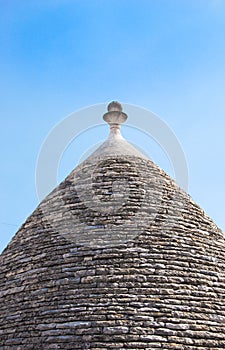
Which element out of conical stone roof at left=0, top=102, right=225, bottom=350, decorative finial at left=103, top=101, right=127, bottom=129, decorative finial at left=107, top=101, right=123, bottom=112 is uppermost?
decorative finial at left=107, top=101, right=123, bottom=112

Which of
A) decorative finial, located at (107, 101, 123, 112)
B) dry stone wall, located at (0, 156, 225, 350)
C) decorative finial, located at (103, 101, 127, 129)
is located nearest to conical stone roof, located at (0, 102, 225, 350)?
dry stone wall, located at (0, 156, 225, 350)

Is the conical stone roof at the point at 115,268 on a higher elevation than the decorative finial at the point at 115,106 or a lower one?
lower

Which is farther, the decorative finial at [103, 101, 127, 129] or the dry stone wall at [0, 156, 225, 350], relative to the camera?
the decorative finial at [103, 101, 127, 129]

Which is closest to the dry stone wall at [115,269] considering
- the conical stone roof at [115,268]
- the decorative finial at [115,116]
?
the conical stone roof at [115,268]

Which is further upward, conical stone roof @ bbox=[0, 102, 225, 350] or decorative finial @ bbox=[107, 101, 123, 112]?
decorative finial @ bbox=[107, 101, 123, 112]

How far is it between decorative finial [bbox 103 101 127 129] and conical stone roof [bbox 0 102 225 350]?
1431 mm

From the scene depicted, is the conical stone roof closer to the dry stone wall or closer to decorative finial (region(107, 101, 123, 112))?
the dry stone wall

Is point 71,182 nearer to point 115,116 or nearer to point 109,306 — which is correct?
point 115,116

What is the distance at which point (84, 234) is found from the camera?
8.86m

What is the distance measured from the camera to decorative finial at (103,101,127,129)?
11.7 metres

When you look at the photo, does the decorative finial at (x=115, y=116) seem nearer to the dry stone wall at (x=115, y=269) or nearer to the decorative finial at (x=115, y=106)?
the decorative finial at (x=115, y=106)

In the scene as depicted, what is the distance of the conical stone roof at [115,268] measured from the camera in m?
7.55

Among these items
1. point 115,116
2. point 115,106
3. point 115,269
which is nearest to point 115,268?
point 115,269

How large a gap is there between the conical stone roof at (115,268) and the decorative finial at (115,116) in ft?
4.70
